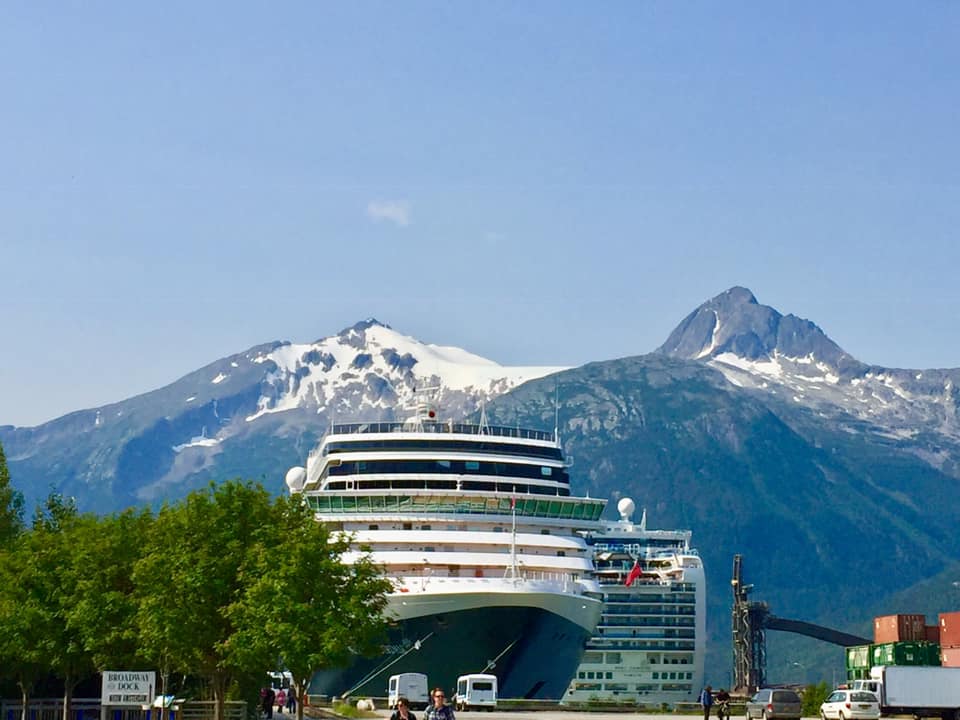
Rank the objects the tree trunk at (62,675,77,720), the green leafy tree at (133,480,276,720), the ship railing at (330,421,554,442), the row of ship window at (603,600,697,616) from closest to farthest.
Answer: the green leafy tree at (133,480,276,720) → the tree trunk at (62,675,77,720) → the ship railing at (330,421,554,442) → the row of ship window at (603,600,697,616)

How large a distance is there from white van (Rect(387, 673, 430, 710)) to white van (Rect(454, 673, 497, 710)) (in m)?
1.99

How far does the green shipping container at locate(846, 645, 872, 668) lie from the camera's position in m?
98.6

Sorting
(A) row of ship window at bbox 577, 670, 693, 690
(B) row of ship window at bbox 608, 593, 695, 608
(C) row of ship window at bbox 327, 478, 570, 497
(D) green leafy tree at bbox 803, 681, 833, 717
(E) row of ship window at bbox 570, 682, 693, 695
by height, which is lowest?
(E) row of ship window at bbox 570, 682, 693, 695

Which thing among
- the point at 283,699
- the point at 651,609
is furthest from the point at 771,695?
the point at 651,609

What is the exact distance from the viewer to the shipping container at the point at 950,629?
3900 inches

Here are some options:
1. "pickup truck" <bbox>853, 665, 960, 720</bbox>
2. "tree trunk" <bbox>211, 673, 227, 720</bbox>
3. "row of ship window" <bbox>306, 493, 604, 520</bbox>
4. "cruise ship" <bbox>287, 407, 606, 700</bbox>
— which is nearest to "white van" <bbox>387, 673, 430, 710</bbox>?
"cruise ship" <bbox>287, 407, 606, 700</bbox>

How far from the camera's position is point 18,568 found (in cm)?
6931

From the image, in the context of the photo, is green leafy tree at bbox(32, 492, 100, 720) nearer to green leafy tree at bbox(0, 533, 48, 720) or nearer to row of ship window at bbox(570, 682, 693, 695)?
green leafy tree at bbox(0, 533, 48, 720)

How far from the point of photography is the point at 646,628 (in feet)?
538

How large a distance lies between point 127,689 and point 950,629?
222 feet

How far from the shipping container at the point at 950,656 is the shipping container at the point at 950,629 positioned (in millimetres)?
466

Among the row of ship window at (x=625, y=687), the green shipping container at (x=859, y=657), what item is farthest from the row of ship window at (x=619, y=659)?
the green shipping container at (x=859, y=657)

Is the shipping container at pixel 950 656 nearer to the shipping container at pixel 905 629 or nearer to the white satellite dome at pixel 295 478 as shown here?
the shipping container at pixel 905 629

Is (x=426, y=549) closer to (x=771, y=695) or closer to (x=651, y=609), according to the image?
(x=771, y=695)
